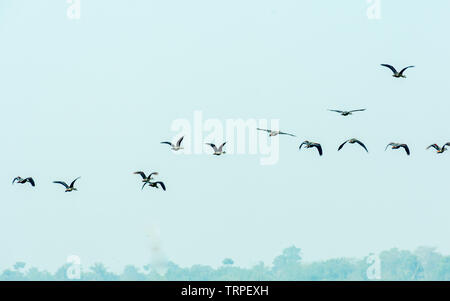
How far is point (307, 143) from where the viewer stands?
74.5 meters
